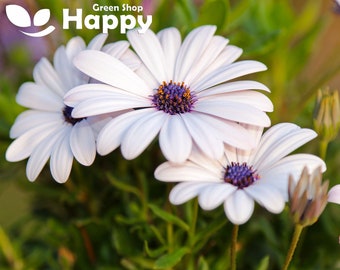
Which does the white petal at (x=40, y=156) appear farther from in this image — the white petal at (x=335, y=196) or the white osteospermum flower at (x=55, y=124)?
the white petal at (x=335, y=196)

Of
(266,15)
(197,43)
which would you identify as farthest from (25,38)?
(197,43)

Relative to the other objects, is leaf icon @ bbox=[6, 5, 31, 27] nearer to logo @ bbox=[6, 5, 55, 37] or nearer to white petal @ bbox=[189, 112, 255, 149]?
logo @ bbox=[6, 5, 55, 37]

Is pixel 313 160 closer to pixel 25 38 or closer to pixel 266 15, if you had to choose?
pixel 266 15

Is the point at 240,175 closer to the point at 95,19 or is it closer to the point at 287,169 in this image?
the point at 287,169

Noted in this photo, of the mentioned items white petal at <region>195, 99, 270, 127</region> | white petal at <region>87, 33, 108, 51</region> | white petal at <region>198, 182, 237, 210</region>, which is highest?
white petal at <region>87, 33, 108, 51</region>

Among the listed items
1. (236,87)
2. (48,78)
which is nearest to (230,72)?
(236,87)

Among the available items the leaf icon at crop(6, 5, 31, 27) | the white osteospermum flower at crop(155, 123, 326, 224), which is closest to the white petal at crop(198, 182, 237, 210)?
the white osteospermum flower at crop(155, 123, 326, 224)
